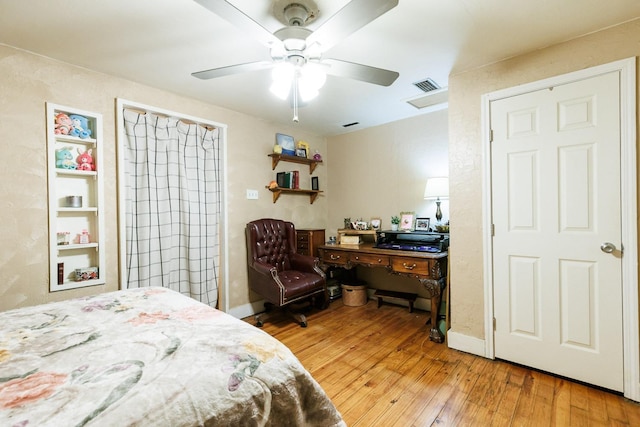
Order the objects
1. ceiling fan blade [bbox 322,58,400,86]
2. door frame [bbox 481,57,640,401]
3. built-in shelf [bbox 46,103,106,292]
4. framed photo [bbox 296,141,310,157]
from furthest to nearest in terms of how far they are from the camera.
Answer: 1. framed photo [bbox 296,141,310,157]
2. built-in shelf [bbox 46,103,106,292]
3. door frame [bbox 481,57,640,401]
4. ceiling fan blade [bbox 322,58,400,86]

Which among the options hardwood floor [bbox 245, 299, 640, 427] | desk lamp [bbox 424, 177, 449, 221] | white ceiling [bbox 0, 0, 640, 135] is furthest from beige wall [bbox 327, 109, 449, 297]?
hardwood floor [bbox 245, 299, 640, 427]

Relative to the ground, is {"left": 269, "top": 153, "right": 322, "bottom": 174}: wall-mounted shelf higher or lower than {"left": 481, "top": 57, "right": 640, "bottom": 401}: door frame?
higher

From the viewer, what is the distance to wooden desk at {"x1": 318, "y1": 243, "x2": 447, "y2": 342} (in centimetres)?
267

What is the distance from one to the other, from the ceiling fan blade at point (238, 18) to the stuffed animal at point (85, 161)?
6.10 ft

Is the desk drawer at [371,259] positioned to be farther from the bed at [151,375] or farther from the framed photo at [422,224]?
the bed at [151,375]

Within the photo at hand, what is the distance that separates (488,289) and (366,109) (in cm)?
223

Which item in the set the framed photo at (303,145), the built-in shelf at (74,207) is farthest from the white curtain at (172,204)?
the framed photo at (303,145)

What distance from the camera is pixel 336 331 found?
291 cm

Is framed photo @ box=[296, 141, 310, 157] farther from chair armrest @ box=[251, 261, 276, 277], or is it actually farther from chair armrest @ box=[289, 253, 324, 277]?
chair armrest @ box=[251, 261, 276, 277]

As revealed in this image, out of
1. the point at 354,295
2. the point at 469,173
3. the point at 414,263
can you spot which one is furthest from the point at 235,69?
the point at 354,295

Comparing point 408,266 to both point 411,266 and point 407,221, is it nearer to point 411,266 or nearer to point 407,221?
point 411,266

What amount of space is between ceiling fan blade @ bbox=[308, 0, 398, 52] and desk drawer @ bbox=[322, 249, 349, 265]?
240cm

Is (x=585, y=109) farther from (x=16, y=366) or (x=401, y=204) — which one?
(x=16, y=366)

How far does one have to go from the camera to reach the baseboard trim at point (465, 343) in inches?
93.0
